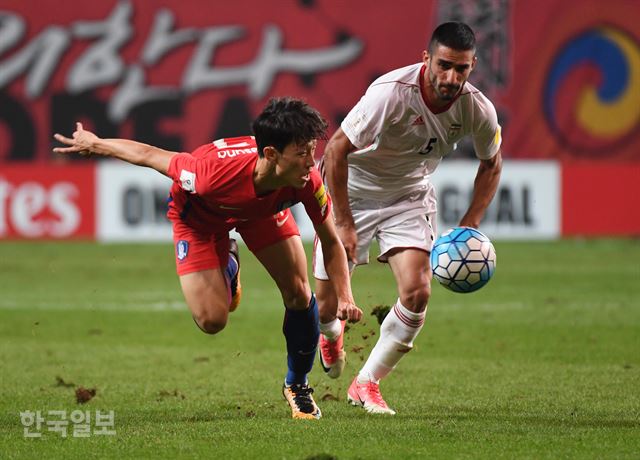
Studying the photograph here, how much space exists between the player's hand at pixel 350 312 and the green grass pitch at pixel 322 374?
0.60 metres

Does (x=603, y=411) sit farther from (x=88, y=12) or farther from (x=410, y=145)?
(x=88, y=12)

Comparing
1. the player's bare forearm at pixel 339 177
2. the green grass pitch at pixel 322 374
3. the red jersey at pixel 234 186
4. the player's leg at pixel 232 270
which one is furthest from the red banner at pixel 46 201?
the red jersey at pixel 234 186

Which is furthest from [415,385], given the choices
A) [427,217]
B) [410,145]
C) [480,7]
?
[480,7]

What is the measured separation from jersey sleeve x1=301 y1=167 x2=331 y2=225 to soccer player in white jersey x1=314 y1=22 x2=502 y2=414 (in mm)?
621

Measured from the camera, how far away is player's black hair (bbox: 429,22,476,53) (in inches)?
263

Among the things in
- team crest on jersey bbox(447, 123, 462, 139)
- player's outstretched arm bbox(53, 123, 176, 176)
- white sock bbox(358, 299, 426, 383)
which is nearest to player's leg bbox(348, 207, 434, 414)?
white sock bbox(358, 299, 426, 383)

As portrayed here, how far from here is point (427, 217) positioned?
7.61 m

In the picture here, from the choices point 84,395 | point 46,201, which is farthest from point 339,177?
point 46,201

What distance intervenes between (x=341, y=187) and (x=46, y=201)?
1341cm

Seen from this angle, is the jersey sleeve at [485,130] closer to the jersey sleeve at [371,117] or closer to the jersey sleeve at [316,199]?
the jersey sleeve at [371,117]

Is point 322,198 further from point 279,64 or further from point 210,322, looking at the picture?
point 279,64

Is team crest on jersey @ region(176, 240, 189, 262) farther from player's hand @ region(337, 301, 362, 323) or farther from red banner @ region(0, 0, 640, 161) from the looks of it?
red banner @ region(0, 0, 640, 161)

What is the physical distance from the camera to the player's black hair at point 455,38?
669 cm

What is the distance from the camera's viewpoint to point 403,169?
24.8ft
